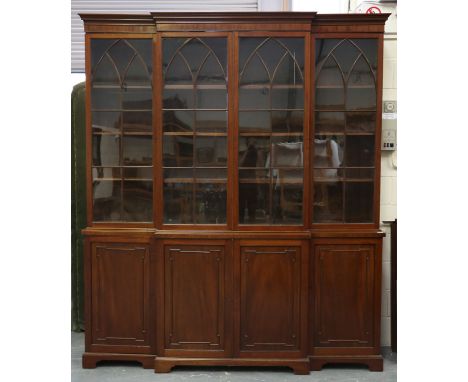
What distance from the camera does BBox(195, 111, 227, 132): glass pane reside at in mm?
3424

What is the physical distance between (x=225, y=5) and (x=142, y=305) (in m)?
2.78

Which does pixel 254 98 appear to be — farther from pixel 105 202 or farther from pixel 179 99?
pixel 105 202

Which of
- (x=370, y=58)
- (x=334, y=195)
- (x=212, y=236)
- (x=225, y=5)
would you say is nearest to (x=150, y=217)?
(x=212, y=236)

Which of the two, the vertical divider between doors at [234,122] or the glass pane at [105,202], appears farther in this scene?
the glass pane at [105,202]

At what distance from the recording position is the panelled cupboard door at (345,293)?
136 inches

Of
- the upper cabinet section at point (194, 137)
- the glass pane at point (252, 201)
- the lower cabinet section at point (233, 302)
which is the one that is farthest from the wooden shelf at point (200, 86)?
the lower cabinet section at point (233, 302)

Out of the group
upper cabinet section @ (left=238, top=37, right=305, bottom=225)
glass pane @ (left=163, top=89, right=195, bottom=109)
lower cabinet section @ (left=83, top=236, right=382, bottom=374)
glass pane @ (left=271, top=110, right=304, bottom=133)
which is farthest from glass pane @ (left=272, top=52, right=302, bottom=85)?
lower cabinet section @ (left=83, top=236, right=382, bottom=374)

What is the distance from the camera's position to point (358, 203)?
350cm

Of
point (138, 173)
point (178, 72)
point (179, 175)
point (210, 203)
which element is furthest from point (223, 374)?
point (178, 72)

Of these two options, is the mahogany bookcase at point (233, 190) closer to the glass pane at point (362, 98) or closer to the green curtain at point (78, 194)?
the glass pane at point (362, 98)

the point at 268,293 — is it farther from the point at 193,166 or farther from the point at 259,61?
the point at 259,61

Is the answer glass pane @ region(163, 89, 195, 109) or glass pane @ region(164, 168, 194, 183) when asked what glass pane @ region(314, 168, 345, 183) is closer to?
glass pane @ region(164, 168, 194, 183)

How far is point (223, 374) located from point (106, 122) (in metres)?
1.90

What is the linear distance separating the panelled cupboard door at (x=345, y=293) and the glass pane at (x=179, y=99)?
133 centimetres
